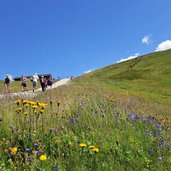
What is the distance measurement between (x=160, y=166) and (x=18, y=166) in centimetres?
234

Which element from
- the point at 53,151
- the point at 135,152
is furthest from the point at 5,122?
the point at 135,152

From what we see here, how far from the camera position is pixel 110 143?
5.95m

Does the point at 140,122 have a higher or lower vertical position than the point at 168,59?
lower

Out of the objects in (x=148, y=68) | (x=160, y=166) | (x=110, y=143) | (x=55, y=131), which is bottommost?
(x=160, y=166)

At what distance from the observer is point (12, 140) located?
575 cm

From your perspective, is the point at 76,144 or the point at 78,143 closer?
the point at 78,143

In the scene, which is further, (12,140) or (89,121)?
(89,121)

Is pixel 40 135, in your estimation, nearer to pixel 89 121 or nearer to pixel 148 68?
pixel 89 121

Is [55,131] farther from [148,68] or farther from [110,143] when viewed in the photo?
[148,68]

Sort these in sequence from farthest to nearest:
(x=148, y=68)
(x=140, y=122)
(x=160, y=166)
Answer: (x=148, y=68) → (x=140, y=122) → (x=160, y=166)

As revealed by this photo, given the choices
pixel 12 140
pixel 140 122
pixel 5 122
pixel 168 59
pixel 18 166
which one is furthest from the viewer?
pixel 168 59

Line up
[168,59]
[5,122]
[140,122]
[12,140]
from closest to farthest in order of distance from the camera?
[12,140]
[5,122]
[140,122]
[168,59]

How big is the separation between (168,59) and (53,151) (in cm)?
8542

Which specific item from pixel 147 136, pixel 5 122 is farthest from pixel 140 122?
pixel 5 122
